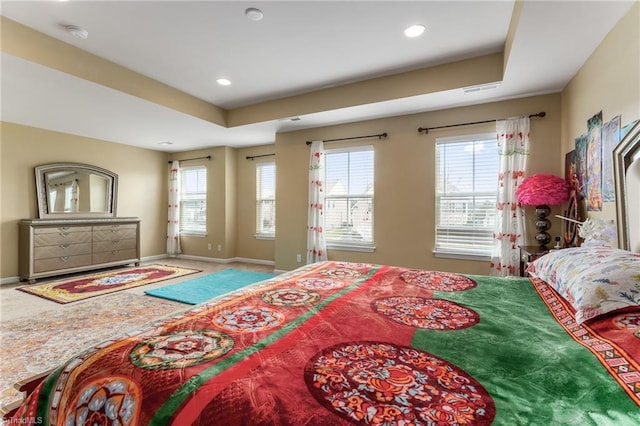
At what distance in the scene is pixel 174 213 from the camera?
22.2 feet

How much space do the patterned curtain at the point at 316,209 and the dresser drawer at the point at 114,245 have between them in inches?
144

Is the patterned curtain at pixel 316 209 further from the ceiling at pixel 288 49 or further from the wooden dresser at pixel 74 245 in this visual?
the wooden dresser at pixel 74 245

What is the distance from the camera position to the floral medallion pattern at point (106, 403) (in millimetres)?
742

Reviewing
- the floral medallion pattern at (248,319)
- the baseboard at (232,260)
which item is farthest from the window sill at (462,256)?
the baseboard at (232,260)

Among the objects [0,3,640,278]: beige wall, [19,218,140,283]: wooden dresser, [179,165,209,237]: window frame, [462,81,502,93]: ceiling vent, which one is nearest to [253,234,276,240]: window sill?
[0,3,640,278]: beige wall

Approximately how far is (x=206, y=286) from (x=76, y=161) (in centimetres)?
361

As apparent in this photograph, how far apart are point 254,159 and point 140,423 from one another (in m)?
5.82

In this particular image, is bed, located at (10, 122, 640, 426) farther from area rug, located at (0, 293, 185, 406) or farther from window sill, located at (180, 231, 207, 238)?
window sill, located at (180, 231, 207, 238)

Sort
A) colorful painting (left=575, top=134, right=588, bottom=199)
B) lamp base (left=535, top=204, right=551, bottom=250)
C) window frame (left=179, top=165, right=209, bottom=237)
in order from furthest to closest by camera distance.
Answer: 1. window frame (left=179, top=165, right=209, bottom=237)
2. lamp base (left=535, top=204, right=551, bottom=250)
3. colorful painting (left=575, top=134, right=588, bottom=199)

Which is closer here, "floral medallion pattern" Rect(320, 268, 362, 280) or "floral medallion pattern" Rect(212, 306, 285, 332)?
"floral medallion pattern" Rect(212, 306, 285, 332)

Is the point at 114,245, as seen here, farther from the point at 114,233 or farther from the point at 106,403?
the point at 106,403

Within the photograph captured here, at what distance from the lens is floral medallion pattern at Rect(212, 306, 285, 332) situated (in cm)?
114

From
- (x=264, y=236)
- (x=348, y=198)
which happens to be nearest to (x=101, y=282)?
(x=264, y=236)

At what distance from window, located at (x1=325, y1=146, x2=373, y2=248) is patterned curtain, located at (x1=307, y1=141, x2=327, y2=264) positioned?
14cm
